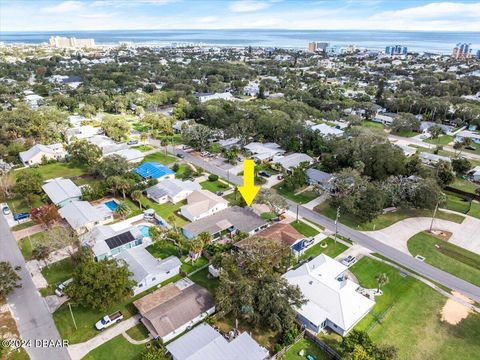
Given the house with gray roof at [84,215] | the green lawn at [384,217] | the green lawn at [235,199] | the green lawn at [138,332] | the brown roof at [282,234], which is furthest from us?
the green lawn at [235,199]

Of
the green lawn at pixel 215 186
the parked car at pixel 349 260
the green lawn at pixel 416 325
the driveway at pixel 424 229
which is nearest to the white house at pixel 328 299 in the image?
the green lawn at pixel 416 325

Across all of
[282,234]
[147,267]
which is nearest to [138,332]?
[147,267]

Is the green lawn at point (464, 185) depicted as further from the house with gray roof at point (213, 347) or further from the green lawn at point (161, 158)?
the green lawn at point (161, 158)

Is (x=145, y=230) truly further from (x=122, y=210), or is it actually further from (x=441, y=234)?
(x=441, y=234)

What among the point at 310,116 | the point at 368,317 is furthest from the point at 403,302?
the point at 310,116

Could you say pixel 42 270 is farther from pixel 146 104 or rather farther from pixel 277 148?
pixel 146 104

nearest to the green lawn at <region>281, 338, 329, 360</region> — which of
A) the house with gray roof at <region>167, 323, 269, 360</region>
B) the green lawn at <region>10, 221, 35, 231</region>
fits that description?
the house with gray roof at <region>167, 323, 269, 360</region>
